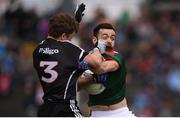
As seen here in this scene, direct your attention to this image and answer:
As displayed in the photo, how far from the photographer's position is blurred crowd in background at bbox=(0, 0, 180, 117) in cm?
1858

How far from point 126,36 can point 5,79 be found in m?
3.96

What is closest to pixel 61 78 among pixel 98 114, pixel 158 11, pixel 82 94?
pixel 98 114

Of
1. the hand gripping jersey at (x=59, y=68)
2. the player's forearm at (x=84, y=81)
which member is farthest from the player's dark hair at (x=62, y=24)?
the player's forearm at (x=84, y=81)

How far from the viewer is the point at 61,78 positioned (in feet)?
31.2

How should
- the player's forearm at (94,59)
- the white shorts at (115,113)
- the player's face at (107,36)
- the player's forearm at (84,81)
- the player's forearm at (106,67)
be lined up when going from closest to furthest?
the player's forearm at (94,59)
the player's forearm at (106,67)
the player's face at (107,36)
the white shorts at (115,113)
the player's forearm at (84,81)

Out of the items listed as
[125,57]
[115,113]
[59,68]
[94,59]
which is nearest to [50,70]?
[59,68]

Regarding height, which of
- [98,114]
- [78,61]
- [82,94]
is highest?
[78,61]

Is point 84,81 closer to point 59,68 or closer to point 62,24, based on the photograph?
point 59,68

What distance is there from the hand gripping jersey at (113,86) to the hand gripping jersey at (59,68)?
559 mm

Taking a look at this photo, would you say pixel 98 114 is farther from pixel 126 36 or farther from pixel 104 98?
pixel 126 36

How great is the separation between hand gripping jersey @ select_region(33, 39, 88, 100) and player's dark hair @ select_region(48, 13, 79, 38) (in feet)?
0.48

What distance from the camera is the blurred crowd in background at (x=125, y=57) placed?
18578mm

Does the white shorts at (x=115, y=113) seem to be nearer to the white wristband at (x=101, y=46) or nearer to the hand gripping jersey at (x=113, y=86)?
the hand gripping jersey at (x=113, y=86)

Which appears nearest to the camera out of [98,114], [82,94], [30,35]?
[98,114]
